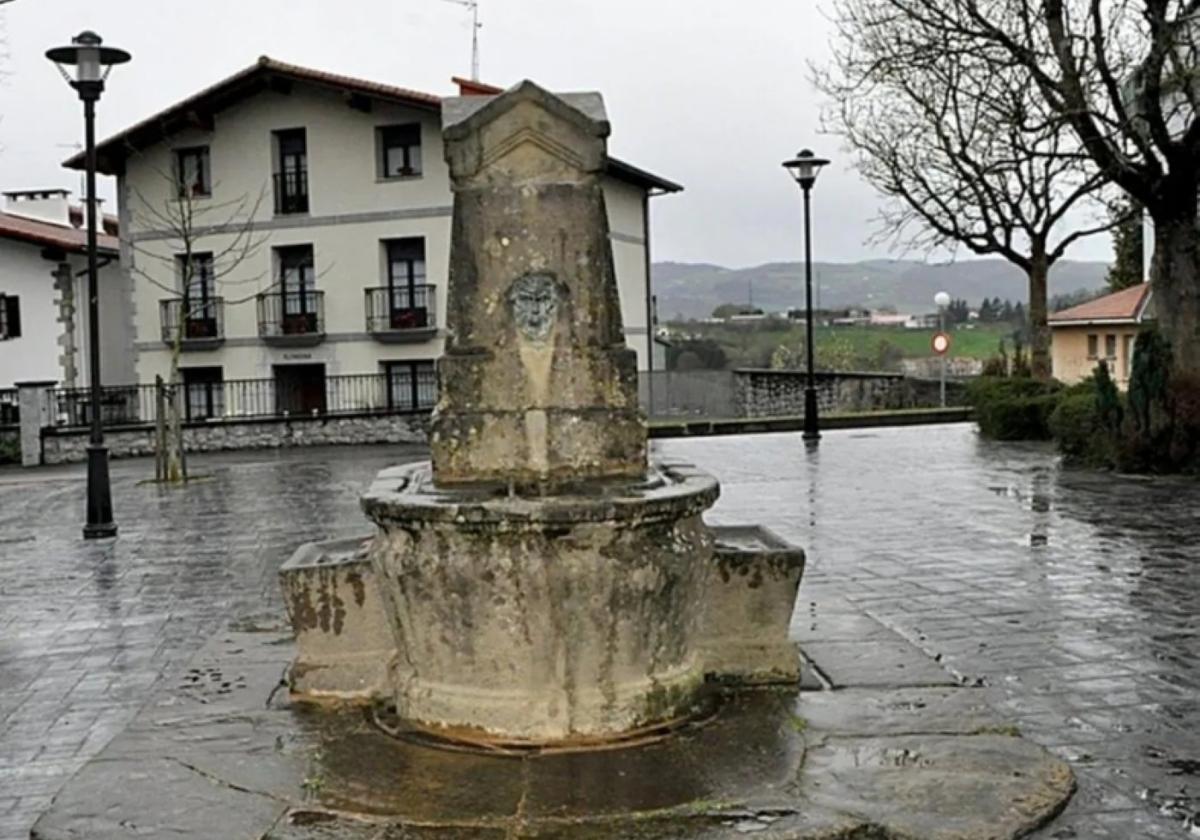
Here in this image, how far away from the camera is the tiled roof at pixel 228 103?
30484 millimetres

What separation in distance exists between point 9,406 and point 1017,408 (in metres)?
20.7

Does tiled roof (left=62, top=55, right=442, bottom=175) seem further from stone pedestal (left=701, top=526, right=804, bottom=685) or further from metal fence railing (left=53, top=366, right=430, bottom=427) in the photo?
stone pedestal (left=701, top=526, right=804, bottom=685)

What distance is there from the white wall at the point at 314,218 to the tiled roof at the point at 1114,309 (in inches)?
545

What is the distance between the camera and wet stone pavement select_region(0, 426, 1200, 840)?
5309mm

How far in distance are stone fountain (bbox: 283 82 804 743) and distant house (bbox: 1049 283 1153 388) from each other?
31297 millimetres

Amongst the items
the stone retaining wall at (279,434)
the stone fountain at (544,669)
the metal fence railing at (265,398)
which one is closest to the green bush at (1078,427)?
the stone fountain at (544,669)

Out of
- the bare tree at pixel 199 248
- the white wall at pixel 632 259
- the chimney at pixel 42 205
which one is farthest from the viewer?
the chimney at pixel 42 205

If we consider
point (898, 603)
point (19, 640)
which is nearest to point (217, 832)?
point (19, 640)

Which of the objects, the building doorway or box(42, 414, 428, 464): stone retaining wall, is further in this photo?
the building doorway

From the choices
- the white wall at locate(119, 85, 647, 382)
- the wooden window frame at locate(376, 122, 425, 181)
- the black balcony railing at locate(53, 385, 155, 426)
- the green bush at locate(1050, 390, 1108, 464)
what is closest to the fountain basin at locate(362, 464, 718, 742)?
the green bush at locate(1050, 390, 1108, 464)

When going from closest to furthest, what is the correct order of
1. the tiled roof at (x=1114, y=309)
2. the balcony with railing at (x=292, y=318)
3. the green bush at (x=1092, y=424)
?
the green bush at (x=1092, y=424) → the balcony with railing at (x=292, y=318) → the tiled roof at (x=1114, y=309)

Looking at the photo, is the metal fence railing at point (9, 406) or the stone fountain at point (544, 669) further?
the metal fence railing at point (9, 406)

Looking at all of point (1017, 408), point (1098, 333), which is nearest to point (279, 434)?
point (1017, 408)

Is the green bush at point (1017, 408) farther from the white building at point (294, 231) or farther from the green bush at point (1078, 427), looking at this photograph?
the white building at point (294, 231)
